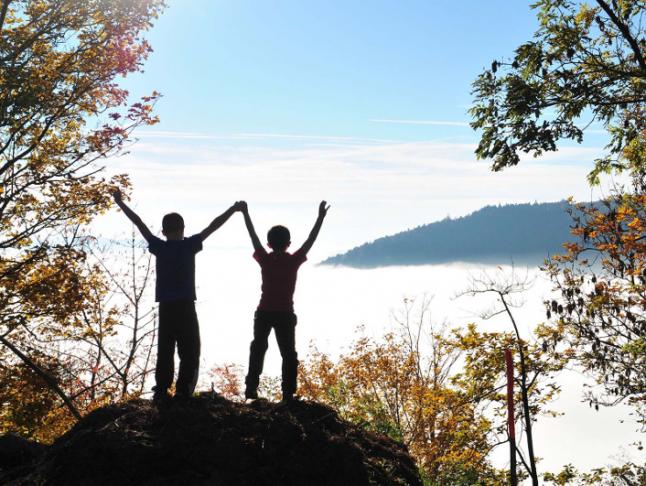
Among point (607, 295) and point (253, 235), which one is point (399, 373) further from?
point (253, 235)

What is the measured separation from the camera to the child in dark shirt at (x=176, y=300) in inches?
223

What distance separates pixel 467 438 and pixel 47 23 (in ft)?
55.7

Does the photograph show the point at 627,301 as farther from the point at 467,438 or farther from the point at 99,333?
the point at 99,333

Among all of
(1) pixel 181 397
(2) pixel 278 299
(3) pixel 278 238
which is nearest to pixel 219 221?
(3) pixel 278 238

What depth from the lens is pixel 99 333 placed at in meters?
17.4

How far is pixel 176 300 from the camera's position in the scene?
18.6ft

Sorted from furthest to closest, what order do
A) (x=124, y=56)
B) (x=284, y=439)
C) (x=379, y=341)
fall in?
1. (x=379, y=341)
2. (x=124, y=56)
3. (x=284, y=439)

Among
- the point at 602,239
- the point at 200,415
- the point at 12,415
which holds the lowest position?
the point at 200,415

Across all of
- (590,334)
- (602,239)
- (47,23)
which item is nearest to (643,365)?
(590,334)

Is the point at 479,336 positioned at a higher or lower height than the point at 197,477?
higher

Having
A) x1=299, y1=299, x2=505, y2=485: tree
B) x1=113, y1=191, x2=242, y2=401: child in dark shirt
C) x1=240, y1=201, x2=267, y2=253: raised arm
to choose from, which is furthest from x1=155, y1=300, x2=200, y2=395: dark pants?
x1=299, y1=299, x2=505, y2=485: tree

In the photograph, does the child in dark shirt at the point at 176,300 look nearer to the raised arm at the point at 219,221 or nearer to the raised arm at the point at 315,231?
the raised arm at the point at 219,221

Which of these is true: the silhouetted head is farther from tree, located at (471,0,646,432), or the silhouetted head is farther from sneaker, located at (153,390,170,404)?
tree, located at (471,0,646,432)

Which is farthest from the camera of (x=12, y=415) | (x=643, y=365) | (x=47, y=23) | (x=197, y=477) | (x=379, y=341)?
(x=379, y=341)
